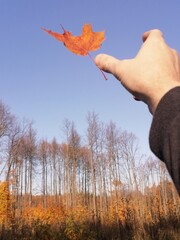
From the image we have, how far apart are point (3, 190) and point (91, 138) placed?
815 cm

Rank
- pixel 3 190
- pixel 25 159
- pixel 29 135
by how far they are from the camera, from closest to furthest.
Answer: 1. pixel 3 190
2. pixel 29 135
3. pixel 25 159

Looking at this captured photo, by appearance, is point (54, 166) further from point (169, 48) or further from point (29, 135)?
point (169, 48)

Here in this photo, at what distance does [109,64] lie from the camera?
2.90ft

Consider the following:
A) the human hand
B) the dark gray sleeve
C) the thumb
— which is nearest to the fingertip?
the human hand

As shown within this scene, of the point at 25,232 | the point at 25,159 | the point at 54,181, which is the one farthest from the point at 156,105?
the point at 54,181

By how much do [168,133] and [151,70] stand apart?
0.24 m

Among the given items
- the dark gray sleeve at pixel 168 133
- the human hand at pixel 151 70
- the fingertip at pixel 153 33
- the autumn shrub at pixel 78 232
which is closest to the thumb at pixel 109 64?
the human hand at pixel 151 70

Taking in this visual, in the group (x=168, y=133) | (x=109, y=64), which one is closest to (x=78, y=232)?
(x=109, y=64)

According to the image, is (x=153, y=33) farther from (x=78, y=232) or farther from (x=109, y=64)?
(x=78, y=232)

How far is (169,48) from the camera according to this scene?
2.62 feet

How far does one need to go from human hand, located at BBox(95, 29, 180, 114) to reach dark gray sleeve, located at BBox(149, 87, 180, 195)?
50 millimetres

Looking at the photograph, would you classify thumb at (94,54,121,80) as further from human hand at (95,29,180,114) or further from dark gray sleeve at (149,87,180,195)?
dark gray sleeve at (149,87,180,195)

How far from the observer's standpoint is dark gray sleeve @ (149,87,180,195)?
1.75 ft

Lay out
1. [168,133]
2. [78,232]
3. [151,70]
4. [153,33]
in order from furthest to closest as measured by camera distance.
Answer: [78,232] < [153,33] < [151,70] < [168,133]
